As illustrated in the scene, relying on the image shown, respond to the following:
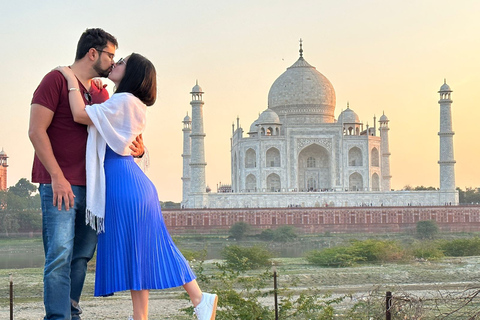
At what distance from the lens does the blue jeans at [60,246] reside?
2.85 metres

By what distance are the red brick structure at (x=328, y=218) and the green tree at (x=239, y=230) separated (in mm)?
716

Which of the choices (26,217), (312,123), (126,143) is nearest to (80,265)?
(126,143)

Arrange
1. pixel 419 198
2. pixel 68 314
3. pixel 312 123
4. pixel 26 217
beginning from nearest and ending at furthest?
1. pixel 68 314
2. pixel 26 217
3. pixel 419 198
4. pixel 312 123

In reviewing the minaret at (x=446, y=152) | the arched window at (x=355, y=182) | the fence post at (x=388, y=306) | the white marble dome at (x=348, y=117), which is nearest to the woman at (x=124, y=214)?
the fence post at (x=388, y=306)

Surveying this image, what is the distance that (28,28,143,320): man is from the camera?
288 centimetres

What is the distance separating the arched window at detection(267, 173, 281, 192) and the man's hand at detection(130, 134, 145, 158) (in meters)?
30.4

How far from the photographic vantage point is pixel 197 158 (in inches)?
1201

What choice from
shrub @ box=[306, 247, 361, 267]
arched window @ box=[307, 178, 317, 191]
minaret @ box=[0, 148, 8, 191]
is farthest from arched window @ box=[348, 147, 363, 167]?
minaret @ box=[0, 148, 8, 191]

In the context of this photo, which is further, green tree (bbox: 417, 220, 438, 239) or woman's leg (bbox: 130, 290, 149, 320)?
green tree (bbox: 417, 220, 438, 239)

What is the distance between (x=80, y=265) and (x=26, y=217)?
1048 inches

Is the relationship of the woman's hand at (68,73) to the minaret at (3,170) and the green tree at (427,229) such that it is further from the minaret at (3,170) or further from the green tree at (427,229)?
the minaret at (3,170)

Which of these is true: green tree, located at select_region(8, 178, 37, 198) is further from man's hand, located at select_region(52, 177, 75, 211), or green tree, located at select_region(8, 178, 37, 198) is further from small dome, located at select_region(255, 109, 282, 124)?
man's hand, located at select_region(52, 177, 75, 211)

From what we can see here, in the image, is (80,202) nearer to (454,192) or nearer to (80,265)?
(80,265)

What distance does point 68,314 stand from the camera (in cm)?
290
